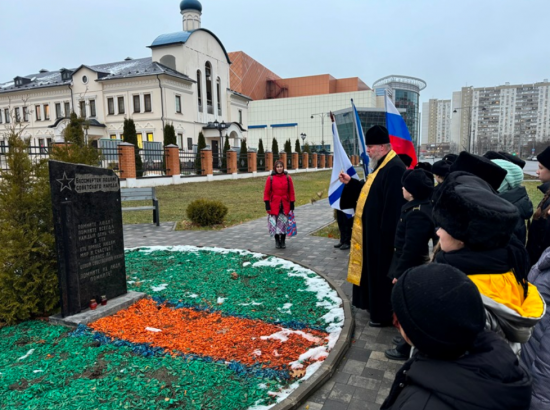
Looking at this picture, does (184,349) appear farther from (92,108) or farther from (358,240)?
(92,108)

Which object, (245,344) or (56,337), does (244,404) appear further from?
(56,337)

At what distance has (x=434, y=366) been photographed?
119 centimetres

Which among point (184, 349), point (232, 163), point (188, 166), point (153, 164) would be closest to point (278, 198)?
point (184, 349)

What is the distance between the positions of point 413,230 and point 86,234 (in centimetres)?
344

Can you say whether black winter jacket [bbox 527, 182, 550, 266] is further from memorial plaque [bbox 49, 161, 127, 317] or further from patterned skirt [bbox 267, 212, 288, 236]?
patterned skirt [bbox 267, 212, 288, 236]

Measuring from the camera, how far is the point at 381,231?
155 inches

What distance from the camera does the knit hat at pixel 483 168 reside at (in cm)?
255

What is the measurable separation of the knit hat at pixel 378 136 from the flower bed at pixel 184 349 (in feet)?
6.42

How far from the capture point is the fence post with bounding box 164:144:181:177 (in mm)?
22312

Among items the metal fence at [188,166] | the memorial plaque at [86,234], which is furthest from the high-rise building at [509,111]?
the memorial plaque at [86,234]

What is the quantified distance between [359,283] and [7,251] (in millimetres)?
3790

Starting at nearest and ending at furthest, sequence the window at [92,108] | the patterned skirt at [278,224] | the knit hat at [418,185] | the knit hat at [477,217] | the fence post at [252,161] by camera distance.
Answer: the knit hat at [477,217], the knit hat at [418,185], the patterned skirt at [278,224], the fence post at [252,161], the window at [92,108]

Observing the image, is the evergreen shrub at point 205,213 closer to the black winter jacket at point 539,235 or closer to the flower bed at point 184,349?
the flower bed at point 184,349

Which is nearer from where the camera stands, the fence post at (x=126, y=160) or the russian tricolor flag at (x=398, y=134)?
the russian tricolor flag at (x=398, y=134)
